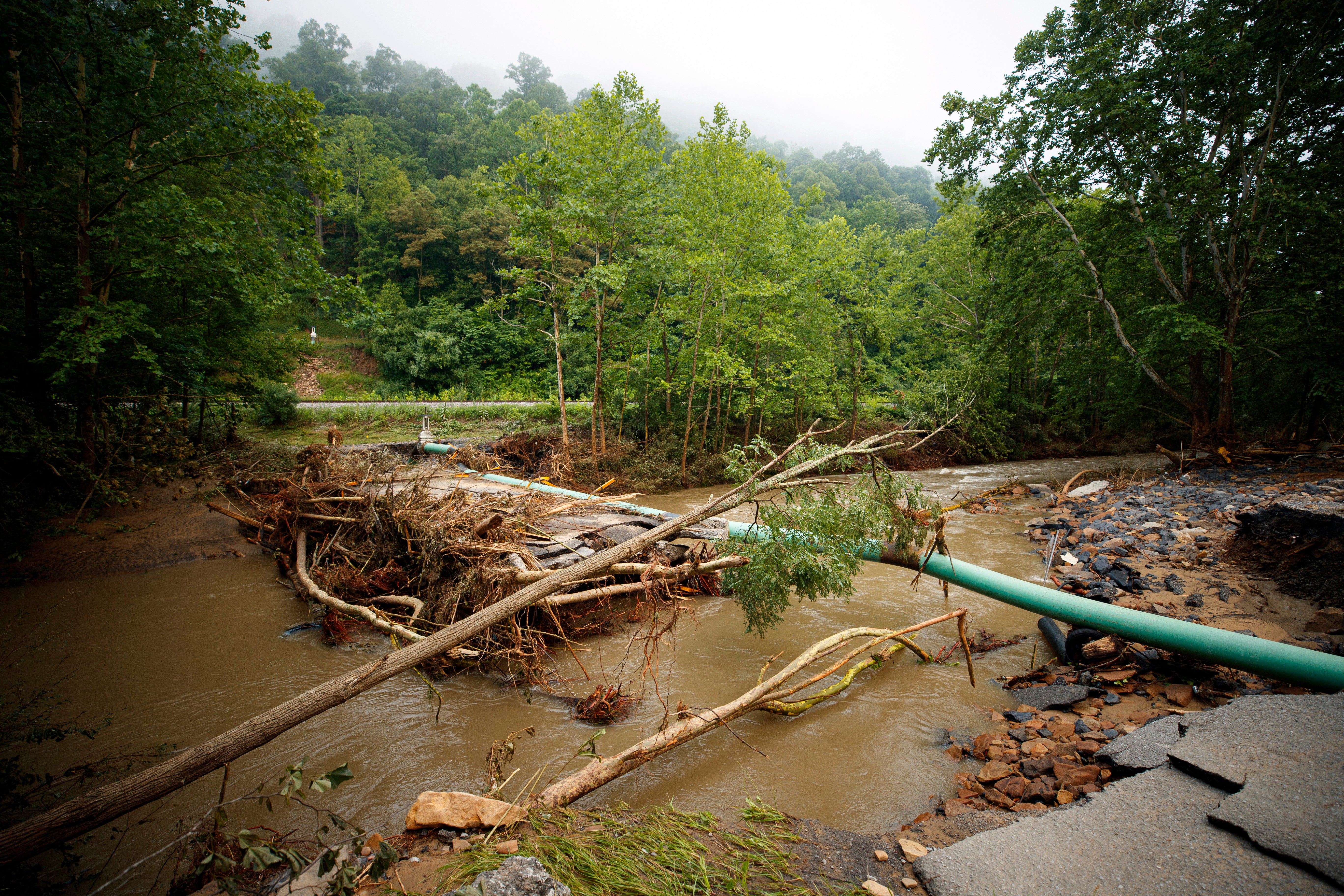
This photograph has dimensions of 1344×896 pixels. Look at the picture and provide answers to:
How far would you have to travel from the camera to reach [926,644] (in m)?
5.63

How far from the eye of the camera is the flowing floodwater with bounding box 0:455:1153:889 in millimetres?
3486

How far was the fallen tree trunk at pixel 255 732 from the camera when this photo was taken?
84.0 inches

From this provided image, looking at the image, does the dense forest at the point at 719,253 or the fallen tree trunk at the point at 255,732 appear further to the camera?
the dense forest at the point at 719,253

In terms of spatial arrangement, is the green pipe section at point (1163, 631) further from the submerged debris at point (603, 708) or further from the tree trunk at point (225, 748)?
the tree trunk at point (225, 748)

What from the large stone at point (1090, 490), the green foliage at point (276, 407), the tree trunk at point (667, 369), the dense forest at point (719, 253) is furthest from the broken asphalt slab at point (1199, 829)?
the green foliage at point (276, 407)

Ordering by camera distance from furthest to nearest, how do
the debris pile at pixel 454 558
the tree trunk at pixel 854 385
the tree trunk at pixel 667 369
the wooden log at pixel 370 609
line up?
the tree trunk at pixel 854 385, the tree trunk at pixel 667 369, the debris pile at pixel 454 558, the wooden log at pixel 370 609

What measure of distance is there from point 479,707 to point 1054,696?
504cm

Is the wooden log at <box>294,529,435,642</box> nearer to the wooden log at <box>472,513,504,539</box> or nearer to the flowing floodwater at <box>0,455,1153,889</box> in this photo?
the flowing floodwater at <box>0,455,1153,889</box>

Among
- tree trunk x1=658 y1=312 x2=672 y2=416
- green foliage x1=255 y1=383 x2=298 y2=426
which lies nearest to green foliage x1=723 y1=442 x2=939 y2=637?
tree trunk x1=658 y1=312 x2=672 y2=416

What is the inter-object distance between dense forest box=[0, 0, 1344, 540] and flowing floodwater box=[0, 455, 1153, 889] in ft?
10.0

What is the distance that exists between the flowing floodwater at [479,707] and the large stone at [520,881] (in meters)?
1.31

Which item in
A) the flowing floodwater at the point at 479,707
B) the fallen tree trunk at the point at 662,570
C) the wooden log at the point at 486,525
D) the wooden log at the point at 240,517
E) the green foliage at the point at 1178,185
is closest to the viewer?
the flowing floodwater at the point at 479,707

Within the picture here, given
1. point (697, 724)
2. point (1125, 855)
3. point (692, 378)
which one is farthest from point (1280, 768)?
point (692, 378)

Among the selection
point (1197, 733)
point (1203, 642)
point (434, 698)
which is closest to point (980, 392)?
point (1203, 642)
